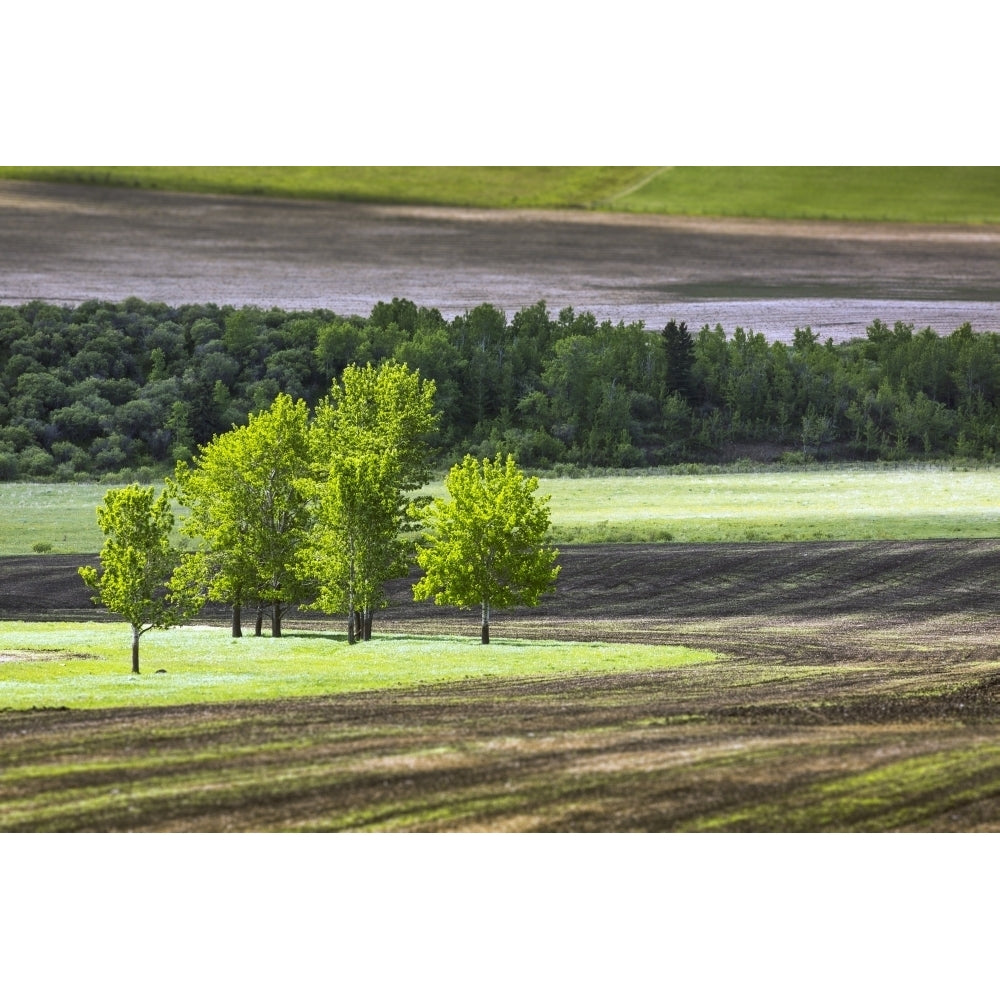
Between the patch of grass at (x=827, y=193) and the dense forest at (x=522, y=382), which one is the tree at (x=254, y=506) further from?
the patch of grass at (x=827, y=193)

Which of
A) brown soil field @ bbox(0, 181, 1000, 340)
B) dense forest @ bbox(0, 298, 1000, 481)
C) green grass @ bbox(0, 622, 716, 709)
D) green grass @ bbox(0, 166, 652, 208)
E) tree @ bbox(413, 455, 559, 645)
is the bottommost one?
green grass @ bbox(0, 622, 716, 709)

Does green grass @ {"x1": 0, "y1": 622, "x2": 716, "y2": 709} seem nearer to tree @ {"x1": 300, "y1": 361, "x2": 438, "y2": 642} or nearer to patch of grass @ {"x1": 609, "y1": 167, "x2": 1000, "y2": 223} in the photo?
tree @ {"x1": 300, "y1": 361, "x2": 438, "y2": 642}

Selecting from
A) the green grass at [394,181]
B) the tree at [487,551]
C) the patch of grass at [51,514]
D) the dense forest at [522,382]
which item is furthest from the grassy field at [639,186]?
the patch of grass at [51,514]

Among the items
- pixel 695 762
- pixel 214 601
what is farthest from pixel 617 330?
pixel 695 762

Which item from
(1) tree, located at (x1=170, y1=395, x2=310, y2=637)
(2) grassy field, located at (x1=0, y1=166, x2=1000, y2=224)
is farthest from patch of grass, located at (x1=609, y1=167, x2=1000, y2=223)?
(1) tree, located at (x1=170, y1=395, x2=310, y2=637)

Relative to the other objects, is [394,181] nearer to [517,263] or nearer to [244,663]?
[517,263]

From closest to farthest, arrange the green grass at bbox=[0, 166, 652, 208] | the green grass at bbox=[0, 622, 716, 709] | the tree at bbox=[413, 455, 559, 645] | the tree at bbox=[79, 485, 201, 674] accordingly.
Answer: the green grass at bbox=[0, 622, 716, 709] → the tree at bbox=[79, 485, 201, 674] → the green grass at bbox=[0, 166, 652, 208] → the tree at bbox=[413, 455, 559, 645]

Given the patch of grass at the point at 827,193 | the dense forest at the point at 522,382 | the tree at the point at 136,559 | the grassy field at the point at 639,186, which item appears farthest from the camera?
the dense forest at the point at 522,382
